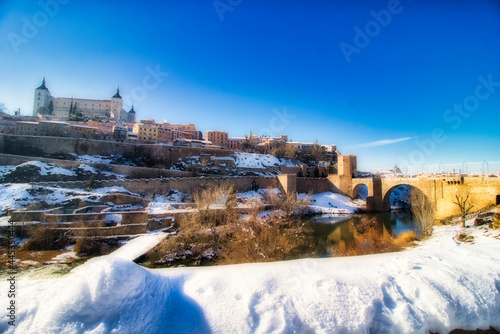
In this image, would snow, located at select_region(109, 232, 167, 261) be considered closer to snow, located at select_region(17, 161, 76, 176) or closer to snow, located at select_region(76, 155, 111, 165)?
snow, located at select_region(17, 161, 76, 176)

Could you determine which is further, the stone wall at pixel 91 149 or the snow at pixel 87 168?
the stone wall at pixel 91 149

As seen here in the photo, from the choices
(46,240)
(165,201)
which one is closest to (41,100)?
(165,201)

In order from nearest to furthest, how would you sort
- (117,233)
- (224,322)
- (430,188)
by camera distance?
(224,322)
(117,233)
(430,188)

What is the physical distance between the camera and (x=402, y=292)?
9.61ft

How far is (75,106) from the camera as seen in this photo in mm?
54469

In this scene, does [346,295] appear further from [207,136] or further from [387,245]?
[207,136]

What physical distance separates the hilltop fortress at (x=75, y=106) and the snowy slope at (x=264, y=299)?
59679 millimetres

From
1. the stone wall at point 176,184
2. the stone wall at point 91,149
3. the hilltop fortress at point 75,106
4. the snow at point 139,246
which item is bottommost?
the snow at point 139,246

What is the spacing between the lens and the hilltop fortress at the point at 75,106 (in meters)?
53.7

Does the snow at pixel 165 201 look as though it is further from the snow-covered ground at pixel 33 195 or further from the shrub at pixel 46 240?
the shrub at pixel 46 240

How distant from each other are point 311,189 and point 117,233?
25.8 m

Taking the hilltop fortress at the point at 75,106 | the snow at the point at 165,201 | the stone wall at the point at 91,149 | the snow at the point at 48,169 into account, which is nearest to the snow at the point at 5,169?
the snow at the point at 48,169

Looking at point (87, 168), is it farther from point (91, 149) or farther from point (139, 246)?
point (139, 246)

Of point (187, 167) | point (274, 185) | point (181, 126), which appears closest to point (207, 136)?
point (181, 126)
